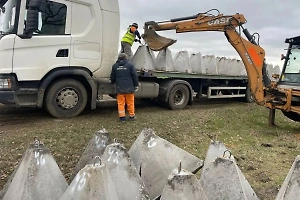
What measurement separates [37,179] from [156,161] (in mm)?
1195

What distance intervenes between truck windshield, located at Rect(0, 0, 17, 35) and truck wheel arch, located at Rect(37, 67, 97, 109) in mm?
1133

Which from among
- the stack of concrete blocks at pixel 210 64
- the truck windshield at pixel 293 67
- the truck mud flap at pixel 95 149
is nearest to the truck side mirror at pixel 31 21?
the truck mud flap at pixel 95 149

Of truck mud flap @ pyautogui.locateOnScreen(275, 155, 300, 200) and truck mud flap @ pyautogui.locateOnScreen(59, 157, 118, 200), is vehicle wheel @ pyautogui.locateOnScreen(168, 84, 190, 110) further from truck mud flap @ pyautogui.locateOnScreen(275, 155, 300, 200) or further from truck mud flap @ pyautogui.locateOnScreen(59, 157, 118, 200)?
truck mud flap @ pyautogui.locateOnScreen(59, 157, 118, 200)

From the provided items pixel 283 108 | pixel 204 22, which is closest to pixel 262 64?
pixel 283 108

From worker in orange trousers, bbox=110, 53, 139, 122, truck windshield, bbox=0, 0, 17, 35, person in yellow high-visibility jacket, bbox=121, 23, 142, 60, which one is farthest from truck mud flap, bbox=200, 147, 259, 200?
person in yellow high-visibility jacket, bbox=121, 23, 142, 60

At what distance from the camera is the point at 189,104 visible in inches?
380

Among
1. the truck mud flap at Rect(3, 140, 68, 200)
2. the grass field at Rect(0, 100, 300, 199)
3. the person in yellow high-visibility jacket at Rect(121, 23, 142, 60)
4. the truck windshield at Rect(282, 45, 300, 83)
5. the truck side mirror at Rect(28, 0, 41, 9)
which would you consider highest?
the truck side mirror at Rect(28, 0, 41, 9)

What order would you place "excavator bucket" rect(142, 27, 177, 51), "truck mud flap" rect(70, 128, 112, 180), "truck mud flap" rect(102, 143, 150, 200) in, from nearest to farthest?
"truck mud flap" rect(102, 143, 150, 200), "truck mud flap" rect(70, 128, 112, 180), "excavator bucket" rect(142, 27, 177, 51)

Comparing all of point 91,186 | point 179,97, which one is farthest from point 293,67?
point 91,186

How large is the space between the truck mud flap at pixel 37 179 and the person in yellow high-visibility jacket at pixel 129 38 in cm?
551

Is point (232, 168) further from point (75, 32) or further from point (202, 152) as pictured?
point (75, 32)

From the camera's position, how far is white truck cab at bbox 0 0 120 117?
616cm

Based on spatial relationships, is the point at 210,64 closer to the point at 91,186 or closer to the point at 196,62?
the point at 196,62

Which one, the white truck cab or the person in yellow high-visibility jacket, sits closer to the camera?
the white truck cab
